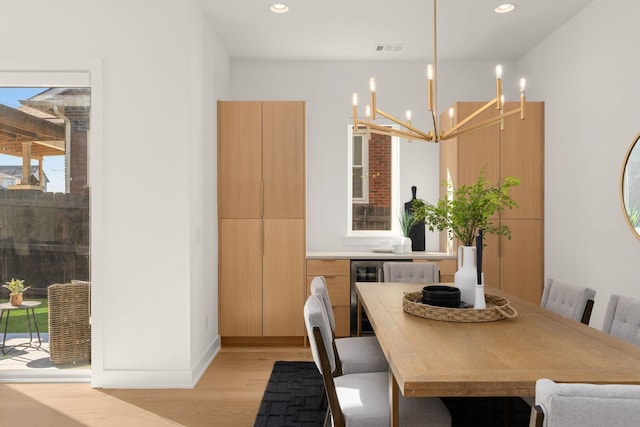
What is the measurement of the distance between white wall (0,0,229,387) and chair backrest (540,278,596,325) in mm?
2398

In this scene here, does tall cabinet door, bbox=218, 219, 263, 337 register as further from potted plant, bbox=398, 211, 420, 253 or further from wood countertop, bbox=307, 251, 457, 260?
potted plant, bbox=398, 211, 420, 253

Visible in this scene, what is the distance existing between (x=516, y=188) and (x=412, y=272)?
1.41 metres

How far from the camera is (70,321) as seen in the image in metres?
3.55

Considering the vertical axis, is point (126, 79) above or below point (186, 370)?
above

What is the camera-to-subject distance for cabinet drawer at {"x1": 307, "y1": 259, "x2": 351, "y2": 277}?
4.53m

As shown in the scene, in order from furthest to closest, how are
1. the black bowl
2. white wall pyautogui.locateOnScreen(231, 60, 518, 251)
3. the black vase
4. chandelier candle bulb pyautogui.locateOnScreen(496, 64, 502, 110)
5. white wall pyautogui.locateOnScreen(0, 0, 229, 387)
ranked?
white wall pyautogui.locateOnScreen(231, 60, 518, 251)
the black vase
white wall pyautogui.locateOnScreen(0, 0, 229, 387)
the black bowl
chandelier candle bulb pyautogui.locateOnScreen(496, 64, 502, 110)

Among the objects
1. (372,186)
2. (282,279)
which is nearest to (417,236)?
(372,186)

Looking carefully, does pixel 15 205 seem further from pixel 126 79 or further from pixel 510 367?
pixel 510 367

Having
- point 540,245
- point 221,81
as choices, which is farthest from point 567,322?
point 221,81

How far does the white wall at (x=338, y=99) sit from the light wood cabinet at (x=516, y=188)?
627 mm

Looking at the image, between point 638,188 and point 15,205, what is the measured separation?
14.1ft

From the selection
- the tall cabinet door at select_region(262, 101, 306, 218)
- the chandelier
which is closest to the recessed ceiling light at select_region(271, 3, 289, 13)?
the tall cabinet door at select_region(262, 101, 306, 218)

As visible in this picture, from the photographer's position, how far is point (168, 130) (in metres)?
3.46

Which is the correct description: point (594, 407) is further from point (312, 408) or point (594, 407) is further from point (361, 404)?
point (312, 408)
